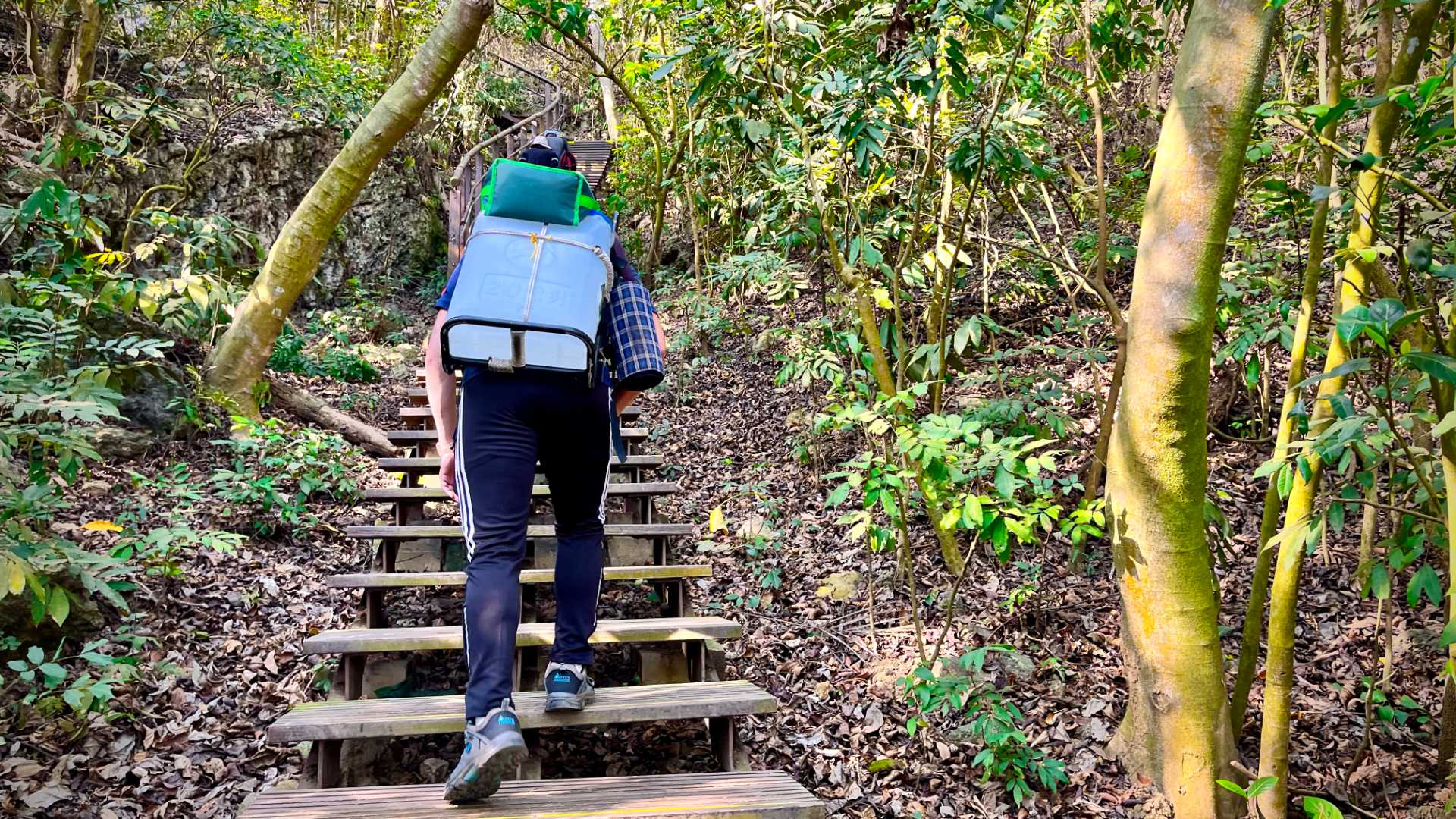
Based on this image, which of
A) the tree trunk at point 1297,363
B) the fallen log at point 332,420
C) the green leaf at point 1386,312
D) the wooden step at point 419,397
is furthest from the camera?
the wooden step at point 419,397

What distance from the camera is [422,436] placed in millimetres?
4754

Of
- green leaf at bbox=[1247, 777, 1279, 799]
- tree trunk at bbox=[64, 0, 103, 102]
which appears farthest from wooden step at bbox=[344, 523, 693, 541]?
tree trunk at bbox=[64, 0, 103, 102]

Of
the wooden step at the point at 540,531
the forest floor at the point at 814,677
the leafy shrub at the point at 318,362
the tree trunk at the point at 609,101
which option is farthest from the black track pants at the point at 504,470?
the tree trunk at the point at 609,101

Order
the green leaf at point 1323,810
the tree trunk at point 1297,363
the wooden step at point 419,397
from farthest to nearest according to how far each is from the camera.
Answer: the wooden step at point 419,397
the tree trunk at point 1297,363
the green leaf at point 1323,810

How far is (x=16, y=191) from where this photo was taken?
15.5 feet

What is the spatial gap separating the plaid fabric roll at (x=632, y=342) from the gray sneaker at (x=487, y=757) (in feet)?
3.23

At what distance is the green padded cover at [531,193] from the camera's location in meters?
2.36

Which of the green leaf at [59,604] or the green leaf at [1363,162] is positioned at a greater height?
the green leaf at [1363,162]

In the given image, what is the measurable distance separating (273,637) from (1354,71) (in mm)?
6307

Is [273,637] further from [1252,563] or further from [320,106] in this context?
[320,106]

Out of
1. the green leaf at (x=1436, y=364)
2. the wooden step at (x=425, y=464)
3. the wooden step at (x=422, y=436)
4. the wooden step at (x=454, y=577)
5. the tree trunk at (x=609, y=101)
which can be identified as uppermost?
the tree trunk at (x=609, y=101)

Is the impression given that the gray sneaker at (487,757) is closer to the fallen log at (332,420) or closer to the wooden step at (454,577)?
the wooden step at (454,577)

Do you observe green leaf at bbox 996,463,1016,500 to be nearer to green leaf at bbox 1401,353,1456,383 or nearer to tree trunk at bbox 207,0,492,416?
green leaf at bbox 1401,353,1456,383

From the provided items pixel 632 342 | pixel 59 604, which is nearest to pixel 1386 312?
pixel 632 342
